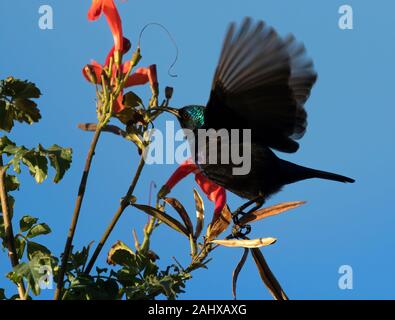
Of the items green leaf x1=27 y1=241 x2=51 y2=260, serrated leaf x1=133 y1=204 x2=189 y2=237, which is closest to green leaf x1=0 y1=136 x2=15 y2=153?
green leaf x1=27 y1=241 x2=51 y2=260

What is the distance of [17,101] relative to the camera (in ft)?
9.44

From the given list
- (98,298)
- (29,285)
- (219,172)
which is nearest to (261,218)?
(219,172)

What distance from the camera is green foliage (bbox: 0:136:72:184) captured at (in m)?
2.67

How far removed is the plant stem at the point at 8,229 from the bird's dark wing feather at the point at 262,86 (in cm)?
92

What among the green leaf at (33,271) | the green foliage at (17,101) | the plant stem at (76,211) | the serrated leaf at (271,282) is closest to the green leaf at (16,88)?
the green foliage at (17,101)

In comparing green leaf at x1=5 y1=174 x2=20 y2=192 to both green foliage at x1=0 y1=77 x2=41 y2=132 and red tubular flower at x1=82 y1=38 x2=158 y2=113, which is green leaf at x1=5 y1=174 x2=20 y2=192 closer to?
green foliage at x1=0 y1=77 x2=41 y2=132

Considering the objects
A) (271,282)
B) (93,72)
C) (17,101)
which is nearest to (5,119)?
(17,101)

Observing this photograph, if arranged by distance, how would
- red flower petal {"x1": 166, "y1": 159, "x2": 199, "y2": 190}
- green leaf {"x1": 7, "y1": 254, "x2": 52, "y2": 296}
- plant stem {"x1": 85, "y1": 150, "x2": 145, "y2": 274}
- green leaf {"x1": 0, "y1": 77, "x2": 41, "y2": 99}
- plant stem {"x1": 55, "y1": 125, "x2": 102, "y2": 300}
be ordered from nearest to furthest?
green leaf {"x1": 7, "y1": 254, "x2": 52, "y2": 296}
plant stem {"x1": 55, "y1": 125, "x2": 102, "y2": 300}
plant stem {"x1": 85, "y1": 150, "x2": 145, "y2": 274}
green leaf {"x1": 0, "y1": 77, "x2": 41, "y2": 99}
red flower petal {"x1": 166, "y1": 159, "x2": 199, "y2": 190}

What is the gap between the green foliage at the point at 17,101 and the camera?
112 inches

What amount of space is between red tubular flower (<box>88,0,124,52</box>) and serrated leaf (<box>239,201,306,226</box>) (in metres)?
0.89

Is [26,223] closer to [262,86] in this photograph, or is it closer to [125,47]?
[125,47]

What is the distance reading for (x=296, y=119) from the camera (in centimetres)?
311
